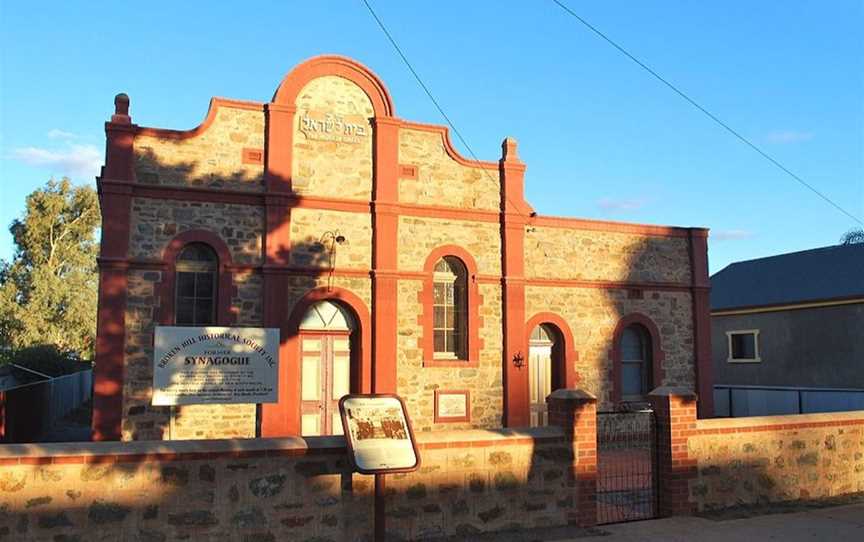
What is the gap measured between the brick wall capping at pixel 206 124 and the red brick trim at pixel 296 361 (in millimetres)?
3587

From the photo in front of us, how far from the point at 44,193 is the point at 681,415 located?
130 ft

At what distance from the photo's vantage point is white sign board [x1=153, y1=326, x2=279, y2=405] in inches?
458

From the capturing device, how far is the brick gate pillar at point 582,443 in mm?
8391

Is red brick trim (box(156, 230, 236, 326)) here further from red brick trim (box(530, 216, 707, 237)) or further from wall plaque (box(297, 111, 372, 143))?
red brick trim (box(530, 216, 707, 237))

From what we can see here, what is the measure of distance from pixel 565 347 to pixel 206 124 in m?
9.26

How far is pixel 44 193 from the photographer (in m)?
39.6

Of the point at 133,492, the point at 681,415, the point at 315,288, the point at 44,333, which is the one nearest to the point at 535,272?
the point at 315,288

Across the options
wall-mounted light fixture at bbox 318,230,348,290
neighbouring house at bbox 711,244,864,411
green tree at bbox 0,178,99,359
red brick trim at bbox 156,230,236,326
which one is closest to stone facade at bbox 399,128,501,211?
wall-mounted light fixture at bbox 318,230,348,290

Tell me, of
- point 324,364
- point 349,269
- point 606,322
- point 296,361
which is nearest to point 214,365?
point 296,361

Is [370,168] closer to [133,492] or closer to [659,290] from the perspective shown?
[659,290]

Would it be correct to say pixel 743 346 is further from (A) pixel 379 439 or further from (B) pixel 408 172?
(A) pixel 379 439

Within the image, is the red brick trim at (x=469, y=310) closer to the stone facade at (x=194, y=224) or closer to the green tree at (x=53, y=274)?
the stone facade at (x=194, y=224)

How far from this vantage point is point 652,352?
1770 centimetres

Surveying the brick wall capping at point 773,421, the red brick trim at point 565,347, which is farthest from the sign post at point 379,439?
the red brick trim at point 565,347
